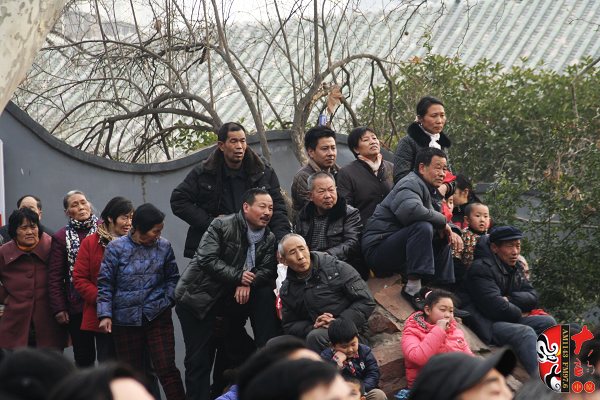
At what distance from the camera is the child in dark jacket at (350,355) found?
8102 millimetres

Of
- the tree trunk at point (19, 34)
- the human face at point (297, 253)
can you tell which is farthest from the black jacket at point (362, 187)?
the tree trunk at point (19, 34)

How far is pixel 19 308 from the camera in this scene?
955 cm

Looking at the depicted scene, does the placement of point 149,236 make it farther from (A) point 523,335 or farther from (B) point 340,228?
(A) point 523,335

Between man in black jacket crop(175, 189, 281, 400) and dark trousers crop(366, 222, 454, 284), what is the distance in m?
0.76

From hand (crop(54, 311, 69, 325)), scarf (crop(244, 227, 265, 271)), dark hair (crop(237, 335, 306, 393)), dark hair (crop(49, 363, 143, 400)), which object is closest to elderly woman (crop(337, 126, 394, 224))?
scarf (crop(244, 227, 265, 271))

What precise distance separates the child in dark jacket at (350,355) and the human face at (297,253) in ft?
1.86

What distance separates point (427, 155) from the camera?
9.27 meters

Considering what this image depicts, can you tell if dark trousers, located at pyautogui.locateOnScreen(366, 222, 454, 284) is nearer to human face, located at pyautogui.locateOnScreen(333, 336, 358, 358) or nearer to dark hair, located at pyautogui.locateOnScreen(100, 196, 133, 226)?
human face, located at pyautogui.locateOnScreen(333, 336, 358, 358)

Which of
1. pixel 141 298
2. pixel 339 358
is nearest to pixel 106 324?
pixel 141 298

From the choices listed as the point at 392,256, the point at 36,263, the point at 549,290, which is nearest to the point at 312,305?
the point at 392,256

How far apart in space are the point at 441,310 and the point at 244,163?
203cm

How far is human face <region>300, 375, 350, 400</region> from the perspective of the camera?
3.79 metres

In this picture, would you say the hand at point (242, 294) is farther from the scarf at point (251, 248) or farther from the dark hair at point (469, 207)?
the dark hair at point (469, 207)

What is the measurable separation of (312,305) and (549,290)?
3325 millimetres
